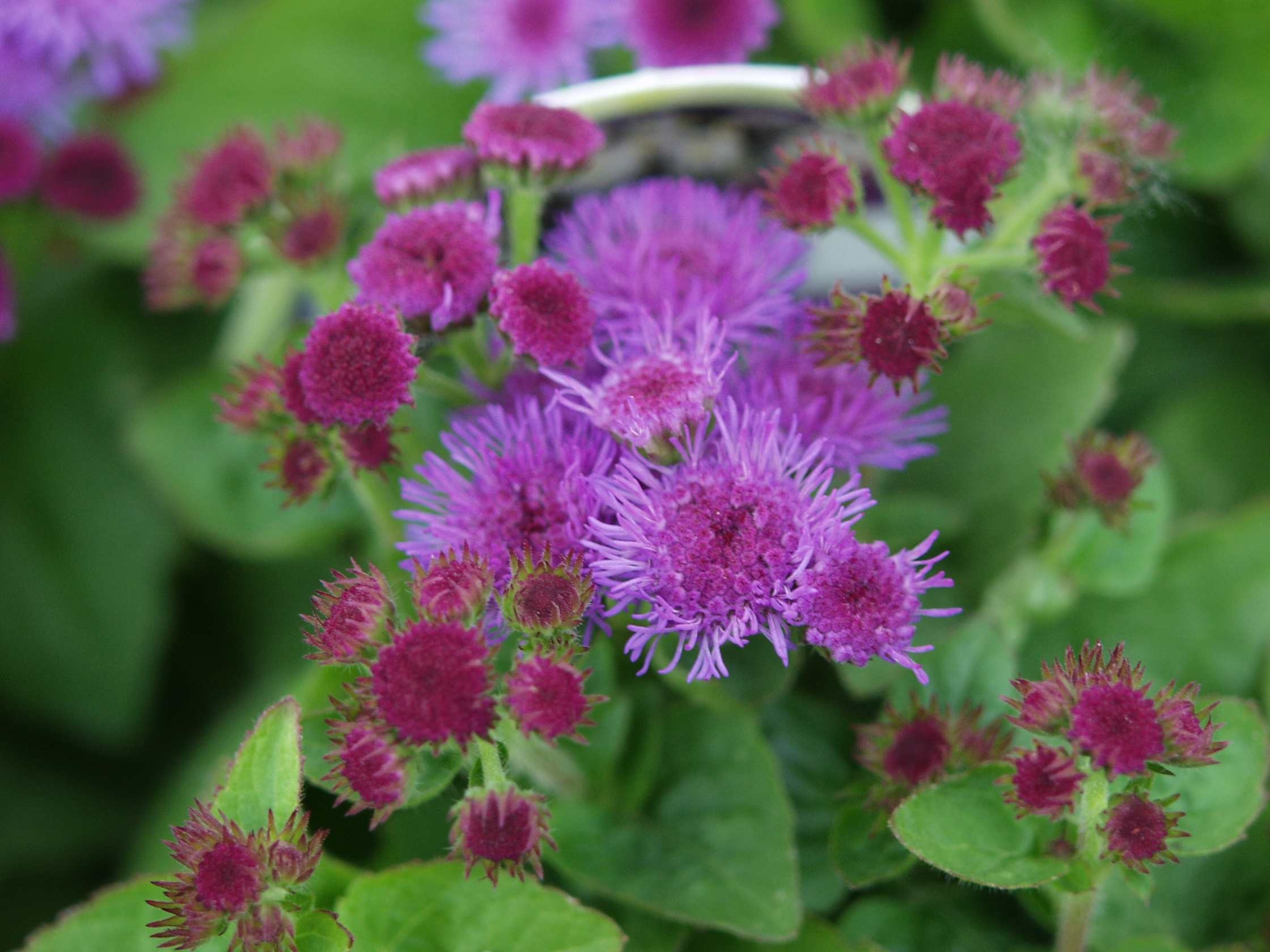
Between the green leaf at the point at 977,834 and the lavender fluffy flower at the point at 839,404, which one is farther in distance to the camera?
the lavender fluffy flower at the point at 839,404

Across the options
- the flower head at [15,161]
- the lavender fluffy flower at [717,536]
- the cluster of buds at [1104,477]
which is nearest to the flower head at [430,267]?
the lavender fluffy flower at [717,536]

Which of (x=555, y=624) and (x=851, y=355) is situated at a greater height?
(x=851, y=355)

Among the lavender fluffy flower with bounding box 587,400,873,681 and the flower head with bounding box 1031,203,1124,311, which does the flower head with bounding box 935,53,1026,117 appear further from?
the lavender fluffy flower with bounding box 587,400,873,681

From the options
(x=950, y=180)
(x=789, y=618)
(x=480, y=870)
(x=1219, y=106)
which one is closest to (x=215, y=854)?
(x=480, y=870)


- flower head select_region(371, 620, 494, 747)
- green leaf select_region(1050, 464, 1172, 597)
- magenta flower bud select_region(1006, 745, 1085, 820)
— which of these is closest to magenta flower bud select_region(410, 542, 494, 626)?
flower head select_region(371, 620, 494, 747)

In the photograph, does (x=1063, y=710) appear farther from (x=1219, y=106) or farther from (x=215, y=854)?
(x=1219, y=106)

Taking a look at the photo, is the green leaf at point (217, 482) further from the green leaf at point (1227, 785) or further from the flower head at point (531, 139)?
the green leaf at point (1227, 785)
